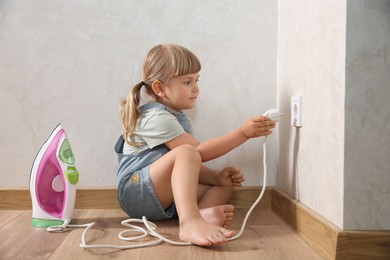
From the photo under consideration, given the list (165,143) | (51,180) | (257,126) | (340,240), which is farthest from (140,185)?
(340,240)

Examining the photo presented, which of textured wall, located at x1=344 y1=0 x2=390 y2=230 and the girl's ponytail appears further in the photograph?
the girl's ponytail

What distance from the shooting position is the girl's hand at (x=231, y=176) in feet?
5.08

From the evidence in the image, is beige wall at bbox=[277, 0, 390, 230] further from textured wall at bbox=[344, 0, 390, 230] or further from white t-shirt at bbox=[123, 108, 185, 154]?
white t-shirt at bbox=[123, 108, 185, 154]

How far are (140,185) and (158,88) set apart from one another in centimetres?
30

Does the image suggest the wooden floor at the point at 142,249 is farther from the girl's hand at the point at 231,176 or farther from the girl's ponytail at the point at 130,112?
the girl's ponytail at the point at 130,112

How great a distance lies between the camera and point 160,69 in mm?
1498

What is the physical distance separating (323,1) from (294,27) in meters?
0.29

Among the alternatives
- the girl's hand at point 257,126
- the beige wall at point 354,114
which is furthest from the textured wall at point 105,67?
the beige wall at point 354,114

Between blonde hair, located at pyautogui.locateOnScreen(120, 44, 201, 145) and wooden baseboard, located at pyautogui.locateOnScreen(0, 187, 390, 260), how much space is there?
28 cm

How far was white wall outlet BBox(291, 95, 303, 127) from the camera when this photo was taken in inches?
52.7

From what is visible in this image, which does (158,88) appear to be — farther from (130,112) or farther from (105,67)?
A: (105,67)

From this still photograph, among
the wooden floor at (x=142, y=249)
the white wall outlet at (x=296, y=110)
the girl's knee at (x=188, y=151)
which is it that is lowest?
the wooden floor at (x=142, y=249)

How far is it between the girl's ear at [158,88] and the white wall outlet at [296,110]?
0.39 metres

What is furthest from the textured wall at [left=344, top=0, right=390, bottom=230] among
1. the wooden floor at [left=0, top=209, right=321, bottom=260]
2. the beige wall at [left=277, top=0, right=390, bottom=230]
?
the wooden floor at [left=0, top=209, right=321, bottom=260]
